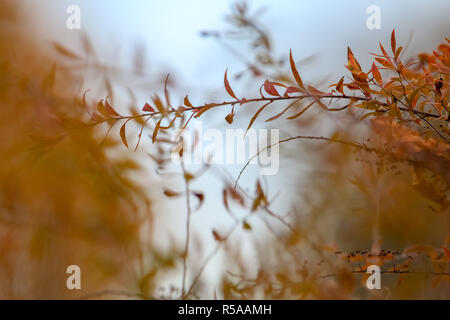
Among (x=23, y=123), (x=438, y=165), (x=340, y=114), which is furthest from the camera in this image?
(x=23, y=123)

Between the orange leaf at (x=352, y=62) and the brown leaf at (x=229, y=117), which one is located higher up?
the orange leaf at (x=352, y=62)

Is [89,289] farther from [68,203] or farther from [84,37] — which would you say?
[84,37]

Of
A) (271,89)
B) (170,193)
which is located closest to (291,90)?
(271,89)

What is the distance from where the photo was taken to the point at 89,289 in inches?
26.0

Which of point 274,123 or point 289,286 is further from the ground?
point 274,123

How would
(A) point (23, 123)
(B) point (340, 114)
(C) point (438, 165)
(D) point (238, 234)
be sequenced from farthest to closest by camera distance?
(A) point (23, 123)
(D) point (238, 234)
(B) point (340, 114)
(C) point (438, 165)

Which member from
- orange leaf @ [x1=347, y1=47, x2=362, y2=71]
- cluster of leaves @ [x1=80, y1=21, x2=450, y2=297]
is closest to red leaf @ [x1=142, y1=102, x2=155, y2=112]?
cluster of leaves @ [x1=80, y1=21, x2=450, y2=297]

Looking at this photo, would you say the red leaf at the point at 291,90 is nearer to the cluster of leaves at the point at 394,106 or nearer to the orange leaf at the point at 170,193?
the cluster of leaves at the point at 394,106

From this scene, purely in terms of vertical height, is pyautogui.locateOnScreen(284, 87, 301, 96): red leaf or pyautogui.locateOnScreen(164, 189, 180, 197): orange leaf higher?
pyautogui.locateOnScreen(284, 87, 301, 96): red leaf

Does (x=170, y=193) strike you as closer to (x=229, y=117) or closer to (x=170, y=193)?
(x=170, y=193)

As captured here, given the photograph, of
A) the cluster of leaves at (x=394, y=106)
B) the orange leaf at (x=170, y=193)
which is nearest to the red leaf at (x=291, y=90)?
the cluster of leaves at (x=394, y=106)

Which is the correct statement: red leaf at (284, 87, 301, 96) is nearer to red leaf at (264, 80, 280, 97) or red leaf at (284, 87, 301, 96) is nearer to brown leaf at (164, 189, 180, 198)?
red leaf at (264, 80, 280, 97)
